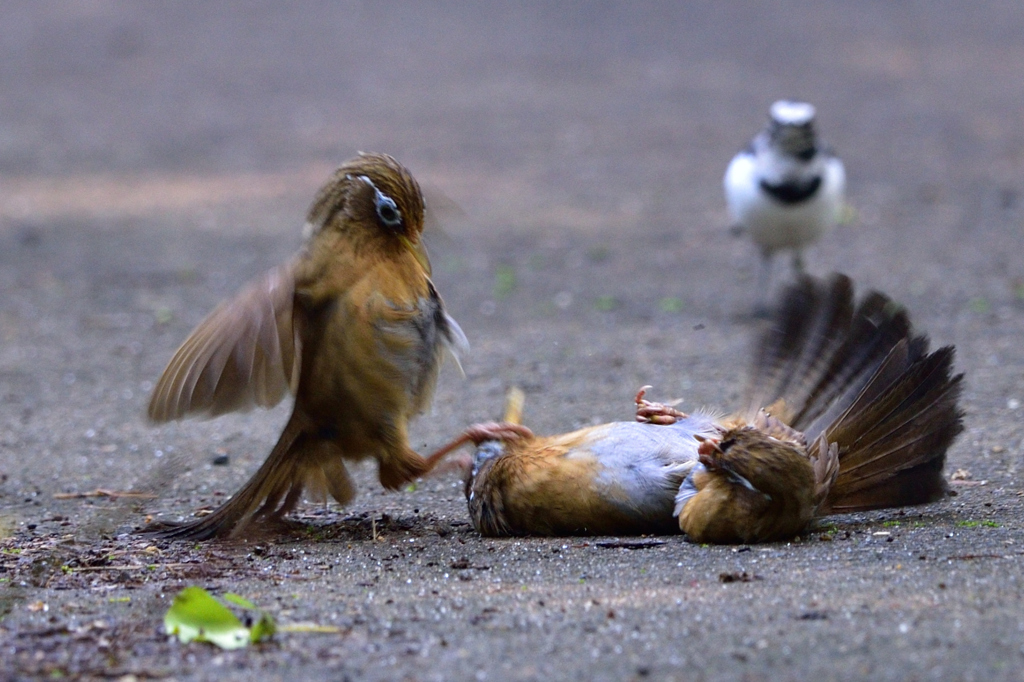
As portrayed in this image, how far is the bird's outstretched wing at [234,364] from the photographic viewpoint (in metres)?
4.21

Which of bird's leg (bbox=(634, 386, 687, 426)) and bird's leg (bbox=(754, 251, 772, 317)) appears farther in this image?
bird's leg (bbox=(754, 251, 772, 317))

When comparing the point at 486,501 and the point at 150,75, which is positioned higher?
the point at 150,75

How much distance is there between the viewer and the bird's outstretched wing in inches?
166

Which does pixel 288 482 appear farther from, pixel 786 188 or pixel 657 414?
pixel 786 188

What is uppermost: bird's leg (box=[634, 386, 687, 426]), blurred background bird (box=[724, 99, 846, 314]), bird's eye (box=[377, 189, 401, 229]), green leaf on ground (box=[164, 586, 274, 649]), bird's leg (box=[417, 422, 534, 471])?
blurred background bird (box=[724, 99, 846, 314])

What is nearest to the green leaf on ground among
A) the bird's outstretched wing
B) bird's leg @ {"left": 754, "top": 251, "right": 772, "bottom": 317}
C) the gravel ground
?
the gravel ground

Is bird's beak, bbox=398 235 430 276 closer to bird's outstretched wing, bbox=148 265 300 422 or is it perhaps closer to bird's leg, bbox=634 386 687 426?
bird's outstretched wing, bbox=148 265 300 422

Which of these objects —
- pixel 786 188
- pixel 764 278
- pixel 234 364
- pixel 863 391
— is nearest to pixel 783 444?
pixel 863 391

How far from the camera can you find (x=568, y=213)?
1212cm

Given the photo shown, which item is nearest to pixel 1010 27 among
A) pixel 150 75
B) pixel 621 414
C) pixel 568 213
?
pixel 568 213

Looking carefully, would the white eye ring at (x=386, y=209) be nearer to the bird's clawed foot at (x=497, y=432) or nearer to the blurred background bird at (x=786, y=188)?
the bird's clawed foot at (x=497, y=432)

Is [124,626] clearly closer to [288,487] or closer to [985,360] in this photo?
[288,487]

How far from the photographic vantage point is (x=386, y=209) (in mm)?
4512

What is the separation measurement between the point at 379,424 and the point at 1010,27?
1683 centimetres
